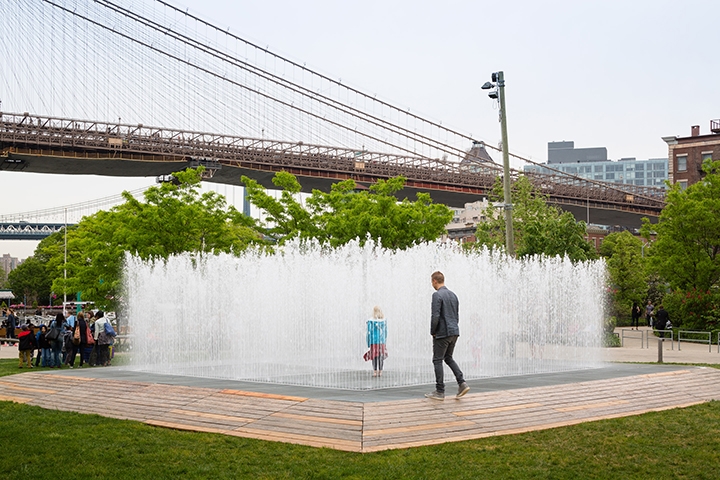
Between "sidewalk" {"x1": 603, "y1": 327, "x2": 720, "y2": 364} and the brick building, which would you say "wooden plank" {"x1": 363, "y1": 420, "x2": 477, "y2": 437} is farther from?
the brick building

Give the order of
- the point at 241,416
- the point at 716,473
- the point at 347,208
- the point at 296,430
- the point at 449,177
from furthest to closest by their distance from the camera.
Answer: the point at 449,177
the point at 347,208
the point at 241,416
the point at 296,430
the point at 716,473

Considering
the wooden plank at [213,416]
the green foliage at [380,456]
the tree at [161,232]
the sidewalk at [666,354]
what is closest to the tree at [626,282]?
the sidewalk at [666,354]

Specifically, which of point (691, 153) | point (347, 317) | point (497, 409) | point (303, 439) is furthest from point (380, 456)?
point (691, 153)

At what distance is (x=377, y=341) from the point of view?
15.0m

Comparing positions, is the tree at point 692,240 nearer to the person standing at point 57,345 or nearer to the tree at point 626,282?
the tree at point 626,282

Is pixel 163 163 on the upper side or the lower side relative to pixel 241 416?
upper

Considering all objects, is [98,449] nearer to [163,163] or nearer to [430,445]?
[430,445]

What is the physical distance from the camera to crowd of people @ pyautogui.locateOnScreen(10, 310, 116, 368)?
68.0 feet

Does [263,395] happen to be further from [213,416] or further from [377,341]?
[377,341]

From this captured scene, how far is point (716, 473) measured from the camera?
25.5 feet

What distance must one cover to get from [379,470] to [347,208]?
26.8 m

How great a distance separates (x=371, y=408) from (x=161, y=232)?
75.2 feet

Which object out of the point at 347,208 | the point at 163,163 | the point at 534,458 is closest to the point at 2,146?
the point at 163,163

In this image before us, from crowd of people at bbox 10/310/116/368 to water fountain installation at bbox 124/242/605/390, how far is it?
86cm
